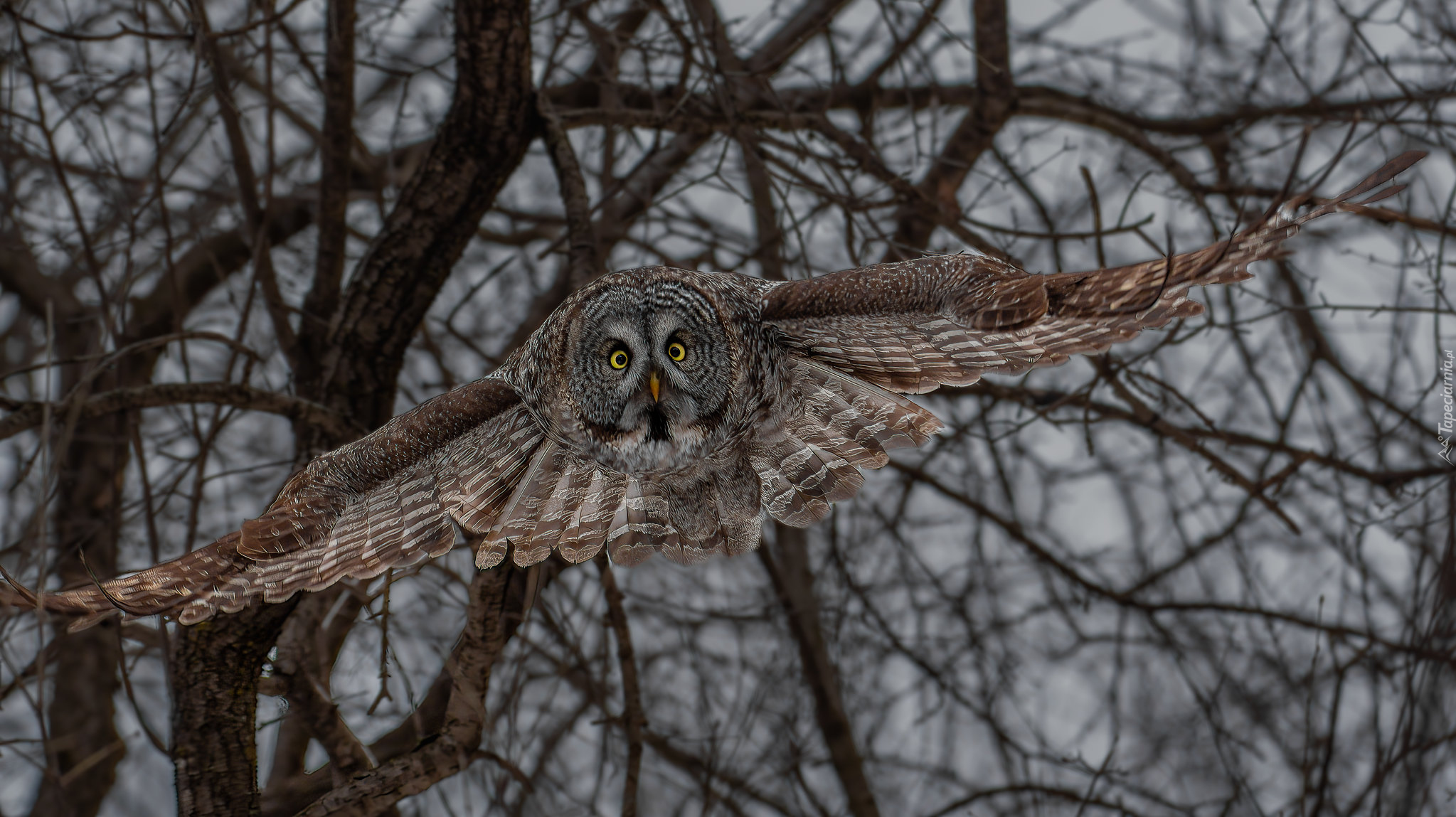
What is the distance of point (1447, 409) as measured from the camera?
4.10 m

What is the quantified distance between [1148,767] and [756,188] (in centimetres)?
341

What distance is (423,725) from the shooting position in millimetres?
3389

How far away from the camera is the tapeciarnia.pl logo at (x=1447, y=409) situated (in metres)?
3.91

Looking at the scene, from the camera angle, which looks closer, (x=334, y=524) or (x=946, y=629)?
(x=334, y=524)

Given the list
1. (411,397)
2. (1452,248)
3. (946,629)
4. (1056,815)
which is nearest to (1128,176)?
(1452,248)

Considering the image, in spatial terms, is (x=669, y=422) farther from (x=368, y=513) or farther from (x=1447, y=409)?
(x=1447, y=409)

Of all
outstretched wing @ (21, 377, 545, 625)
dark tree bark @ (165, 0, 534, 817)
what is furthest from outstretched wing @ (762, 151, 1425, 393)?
dark tree bark @ (165, 0, 534, 817)

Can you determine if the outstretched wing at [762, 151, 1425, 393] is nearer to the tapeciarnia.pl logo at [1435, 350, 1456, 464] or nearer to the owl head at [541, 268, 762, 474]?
the owl head at [541, 268, 762, 474]

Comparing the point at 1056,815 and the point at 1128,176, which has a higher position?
the point at 1128,176

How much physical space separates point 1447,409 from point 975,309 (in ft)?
8.09

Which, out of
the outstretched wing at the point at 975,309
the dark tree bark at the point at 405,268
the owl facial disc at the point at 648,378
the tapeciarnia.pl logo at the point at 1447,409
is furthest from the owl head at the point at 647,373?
the tapeciarnia.pl logo at the point at 1447,409

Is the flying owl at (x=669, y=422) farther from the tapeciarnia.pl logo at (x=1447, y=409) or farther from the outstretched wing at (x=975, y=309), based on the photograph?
the tapeciarnia.pl logo at (x=1447, y=409)

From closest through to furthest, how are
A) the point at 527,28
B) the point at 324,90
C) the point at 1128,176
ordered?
the point at 527,28 < the point at 324,90 < the point at 1128,176

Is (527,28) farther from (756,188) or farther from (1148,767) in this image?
(1148,767)
